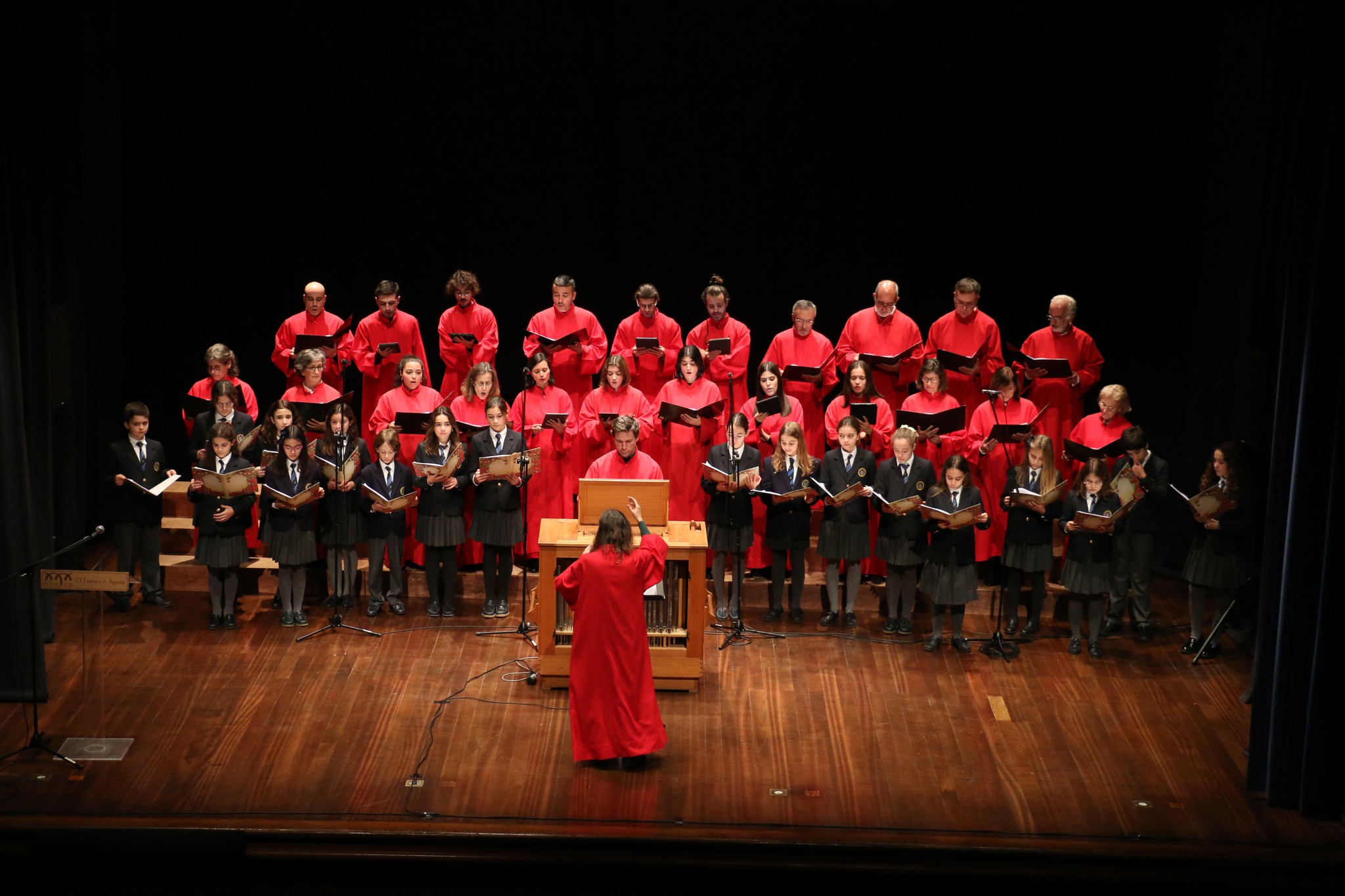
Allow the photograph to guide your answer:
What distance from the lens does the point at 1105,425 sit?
8.31 m

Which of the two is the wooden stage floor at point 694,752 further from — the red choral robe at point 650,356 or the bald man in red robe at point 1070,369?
the red choral robe at point 650,356

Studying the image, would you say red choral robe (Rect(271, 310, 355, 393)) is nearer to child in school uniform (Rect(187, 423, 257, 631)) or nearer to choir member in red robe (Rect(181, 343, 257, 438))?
choir member in red robe (Rect(181, 343, 257, 438))

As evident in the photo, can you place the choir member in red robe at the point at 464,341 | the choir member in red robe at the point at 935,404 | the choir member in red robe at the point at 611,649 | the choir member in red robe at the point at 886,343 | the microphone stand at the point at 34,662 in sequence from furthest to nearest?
1. the choir member in red robe at the point at 464,341
2. the choir member in red robe at the point at 886,343
3. the choir member in red robe at the point at 935,404
4. the microphone stand at the point at 34,662
5. the choir member in red robe at the point at 611,649

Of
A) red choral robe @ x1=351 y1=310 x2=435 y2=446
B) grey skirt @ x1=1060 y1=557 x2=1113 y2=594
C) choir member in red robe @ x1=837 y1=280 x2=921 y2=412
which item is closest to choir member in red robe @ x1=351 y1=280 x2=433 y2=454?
red choral robe @ x1=351 y1=310 x2=435 y2=446

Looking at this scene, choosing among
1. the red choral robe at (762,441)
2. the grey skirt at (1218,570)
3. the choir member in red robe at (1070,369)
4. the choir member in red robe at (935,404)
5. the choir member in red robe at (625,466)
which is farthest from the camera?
the choir member in red robe at (1070,369)

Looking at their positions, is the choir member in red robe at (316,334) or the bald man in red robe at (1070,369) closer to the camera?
the bald man in red robe at (1070,369)

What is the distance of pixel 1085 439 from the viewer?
8422 mm

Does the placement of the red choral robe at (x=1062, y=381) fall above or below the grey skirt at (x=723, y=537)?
above

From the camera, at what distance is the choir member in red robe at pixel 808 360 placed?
897cm

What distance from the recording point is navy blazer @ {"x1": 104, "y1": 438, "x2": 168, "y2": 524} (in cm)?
804

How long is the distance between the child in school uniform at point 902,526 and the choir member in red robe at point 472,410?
244 cm

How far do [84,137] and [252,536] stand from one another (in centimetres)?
298

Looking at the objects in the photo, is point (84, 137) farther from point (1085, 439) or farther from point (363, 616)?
point (1085, 439)

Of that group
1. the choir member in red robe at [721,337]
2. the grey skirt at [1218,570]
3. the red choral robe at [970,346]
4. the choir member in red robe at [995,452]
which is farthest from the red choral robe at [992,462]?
the choir member in red robe at [721,337]
